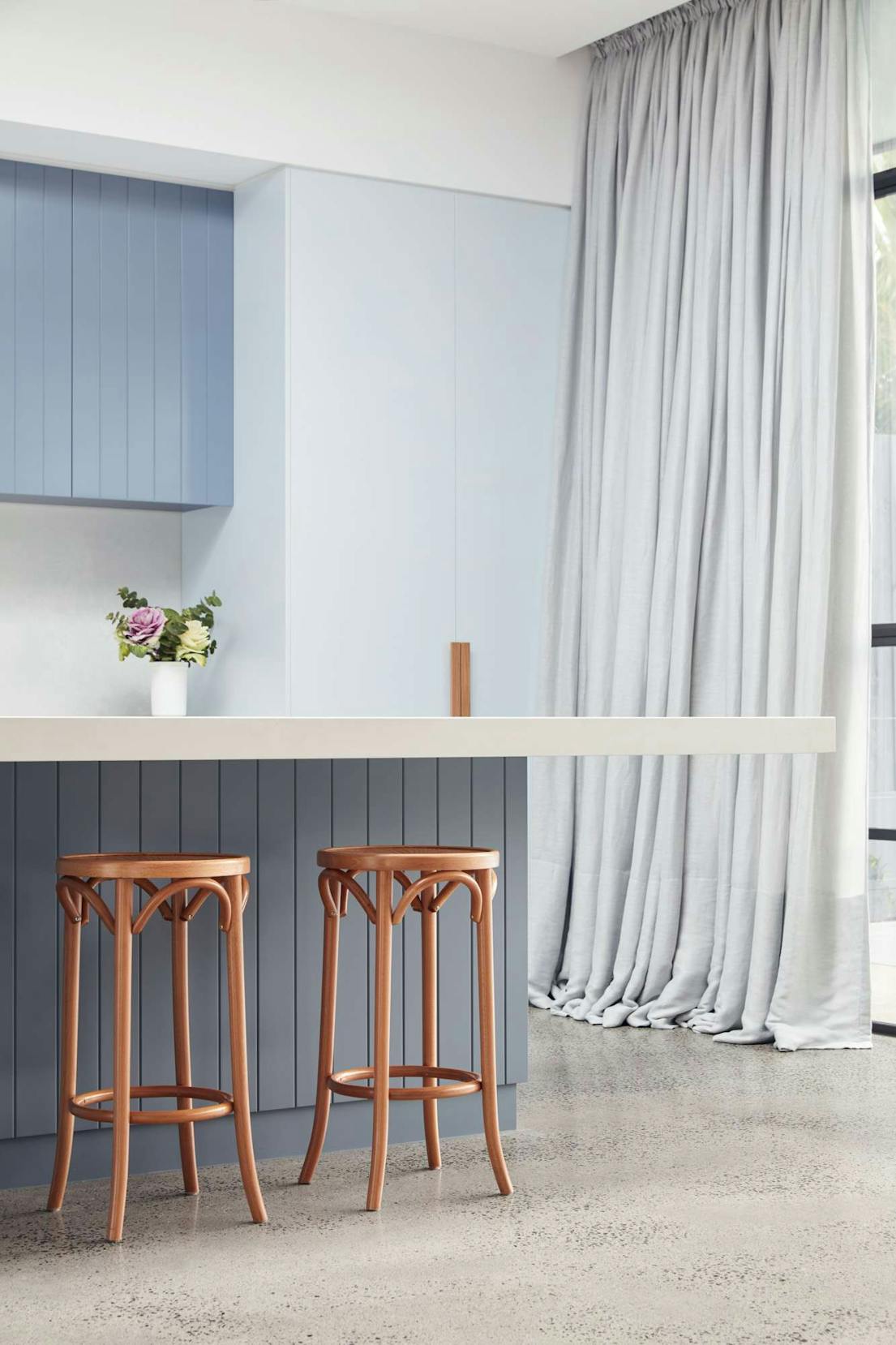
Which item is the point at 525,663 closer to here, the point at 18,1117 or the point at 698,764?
the point at 698,764

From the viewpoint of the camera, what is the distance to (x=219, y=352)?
509cm

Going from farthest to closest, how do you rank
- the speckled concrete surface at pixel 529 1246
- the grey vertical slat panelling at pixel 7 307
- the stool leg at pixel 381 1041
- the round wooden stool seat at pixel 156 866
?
the grey vertical slat panelling at pixel 7 307 → the stool leg at pixel 381 1041 → the round wooden stool seat at pixel 156 866 → the speckled concrete surface at pixel 529 1246

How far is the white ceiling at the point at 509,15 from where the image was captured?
479 centimetres

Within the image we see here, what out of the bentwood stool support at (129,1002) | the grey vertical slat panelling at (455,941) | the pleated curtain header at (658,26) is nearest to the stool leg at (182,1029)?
the bentwood stool support at (129,1002)

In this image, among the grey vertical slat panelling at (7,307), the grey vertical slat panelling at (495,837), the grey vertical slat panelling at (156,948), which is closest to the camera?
the grey vertical slat panelling at (156,948)

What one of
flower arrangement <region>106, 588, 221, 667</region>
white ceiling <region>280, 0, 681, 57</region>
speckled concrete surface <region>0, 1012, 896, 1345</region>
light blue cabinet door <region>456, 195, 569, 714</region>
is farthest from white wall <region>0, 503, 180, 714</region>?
speckled concrete surface <region>0, 1012, 896, 1345</region>

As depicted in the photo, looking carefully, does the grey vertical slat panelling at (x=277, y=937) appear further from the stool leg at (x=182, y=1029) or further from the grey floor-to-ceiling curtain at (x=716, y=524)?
the grey floor-to-ceiling curtain at (x=716, y=524)

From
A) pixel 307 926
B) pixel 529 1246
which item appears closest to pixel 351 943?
pixel 307 926

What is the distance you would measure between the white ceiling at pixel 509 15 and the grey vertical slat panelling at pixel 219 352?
26.8 inches

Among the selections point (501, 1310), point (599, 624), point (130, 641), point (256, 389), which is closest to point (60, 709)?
point (130, 641)

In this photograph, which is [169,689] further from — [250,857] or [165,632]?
[250,857]

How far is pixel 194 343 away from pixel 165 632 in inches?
35.5

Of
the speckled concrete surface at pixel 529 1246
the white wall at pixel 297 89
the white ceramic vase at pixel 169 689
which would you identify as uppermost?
the white wall at pixel 297 89

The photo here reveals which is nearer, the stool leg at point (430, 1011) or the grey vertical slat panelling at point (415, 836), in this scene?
the stool leg at point (430, 1011)
